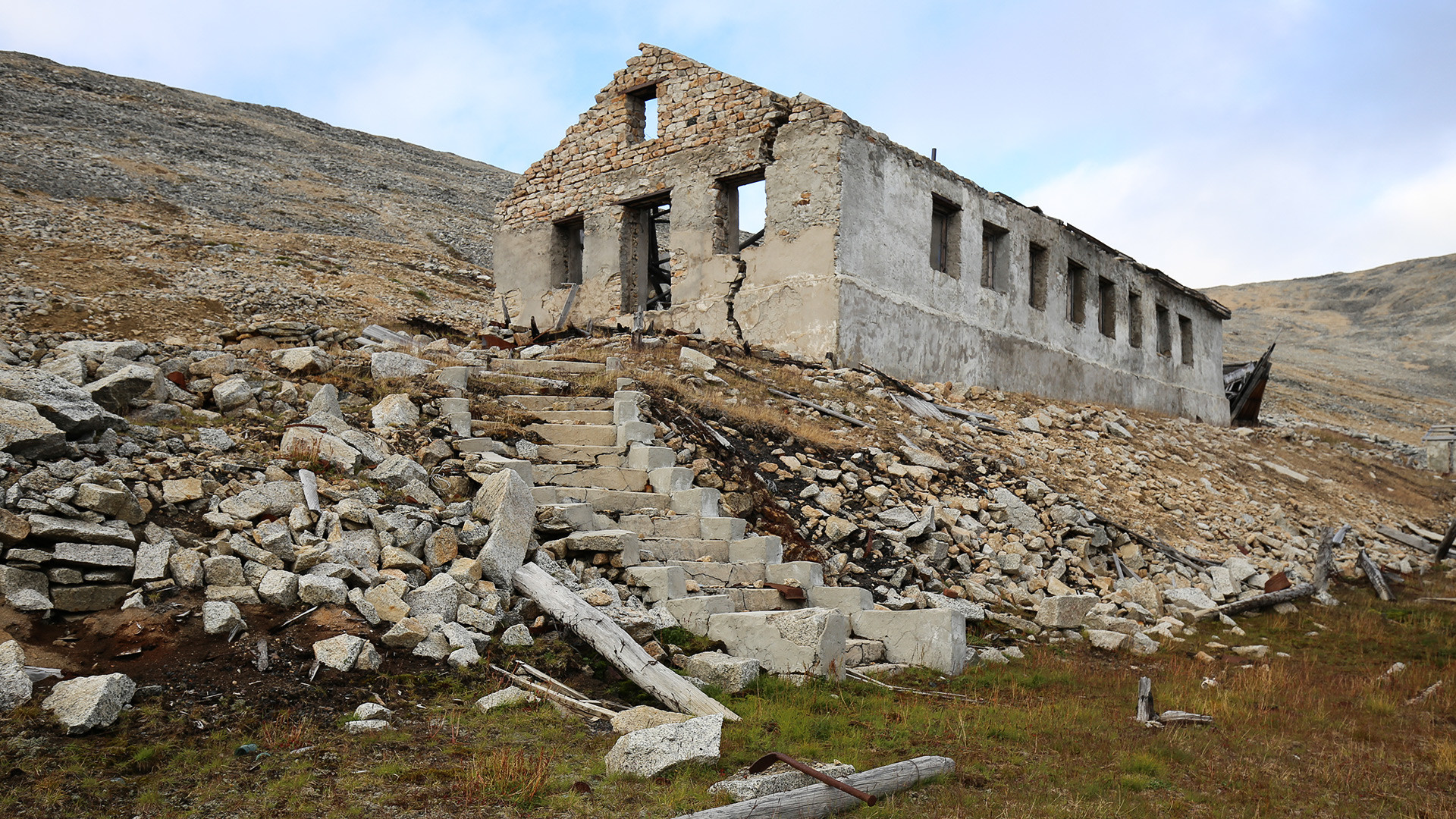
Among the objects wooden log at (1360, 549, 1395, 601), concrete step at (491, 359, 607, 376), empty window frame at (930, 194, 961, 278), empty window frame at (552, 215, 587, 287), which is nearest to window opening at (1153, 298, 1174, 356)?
empty window frame at (930, 194, 961, 278)

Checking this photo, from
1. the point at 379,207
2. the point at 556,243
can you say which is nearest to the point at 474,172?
the point at 379,207

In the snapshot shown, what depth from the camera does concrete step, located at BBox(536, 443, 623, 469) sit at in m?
9.30

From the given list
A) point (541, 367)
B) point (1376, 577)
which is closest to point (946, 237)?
point (1376, 577)

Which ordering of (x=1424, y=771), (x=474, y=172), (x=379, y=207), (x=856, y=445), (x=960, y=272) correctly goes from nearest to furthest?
(x=1424, y=771) < (x=856, y=445) < (x=960, y=272) < (x=379, y=207) < (x=474, y=172)

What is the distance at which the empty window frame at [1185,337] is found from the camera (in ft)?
84.5

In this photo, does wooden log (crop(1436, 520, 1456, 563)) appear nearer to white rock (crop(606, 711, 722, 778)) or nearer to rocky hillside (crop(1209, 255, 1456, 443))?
white rock (crop(606, 711, 722, 778))

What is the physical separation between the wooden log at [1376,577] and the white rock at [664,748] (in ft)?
37.2

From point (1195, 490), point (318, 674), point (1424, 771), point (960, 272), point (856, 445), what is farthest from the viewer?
point (960, 272)

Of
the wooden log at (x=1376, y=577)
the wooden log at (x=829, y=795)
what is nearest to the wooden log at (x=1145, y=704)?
the wooden log at (x=829, y=795)

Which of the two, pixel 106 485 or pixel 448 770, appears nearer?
pixel 448 770

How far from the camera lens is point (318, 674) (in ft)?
17.5

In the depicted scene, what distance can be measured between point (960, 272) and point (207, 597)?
1440cm

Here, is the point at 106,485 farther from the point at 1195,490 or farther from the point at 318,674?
the point at 1195,490

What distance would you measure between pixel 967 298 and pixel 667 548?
11082 mm
